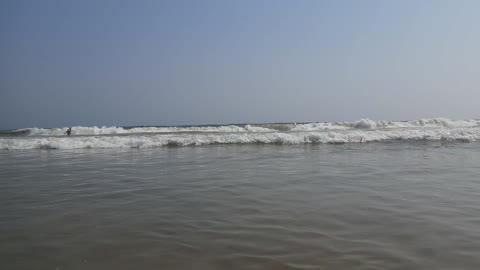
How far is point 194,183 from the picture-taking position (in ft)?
22.2

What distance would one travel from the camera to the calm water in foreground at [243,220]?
10.1ft

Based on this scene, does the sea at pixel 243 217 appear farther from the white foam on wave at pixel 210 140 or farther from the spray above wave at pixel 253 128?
the spray above wave at pixel 253 128

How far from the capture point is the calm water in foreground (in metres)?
3.08

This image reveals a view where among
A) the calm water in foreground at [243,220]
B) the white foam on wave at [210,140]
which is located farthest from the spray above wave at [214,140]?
the calm water in foreground at [243,220]

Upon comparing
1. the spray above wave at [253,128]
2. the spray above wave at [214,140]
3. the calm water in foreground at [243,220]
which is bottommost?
the calm water in foreground at [243,220]

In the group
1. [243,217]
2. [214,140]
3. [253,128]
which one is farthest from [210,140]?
[243,217]

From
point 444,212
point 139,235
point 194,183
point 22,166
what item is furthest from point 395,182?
point 22,166

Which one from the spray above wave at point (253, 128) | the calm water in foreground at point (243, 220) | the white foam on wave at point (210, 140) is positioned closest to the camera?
the calm water in foreground at point (243, 220)

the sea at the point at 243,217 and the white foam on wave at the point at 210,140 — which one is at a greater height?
the white foam on wave at the point at 210,140

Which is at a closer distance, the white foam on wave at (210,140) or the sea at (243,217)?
the sea at (243,217)

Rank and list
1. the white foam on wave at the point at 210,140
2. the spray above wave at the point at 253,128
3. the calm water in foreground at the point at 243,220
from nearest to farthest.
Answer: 1. the calm water in foreground at the point at 243,220
2. the white foam on wave at the point at 210,140
3. the spray above wave at the point at 253,128

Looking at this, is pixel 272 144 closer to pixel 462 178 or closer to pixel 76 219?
pixel 462 178

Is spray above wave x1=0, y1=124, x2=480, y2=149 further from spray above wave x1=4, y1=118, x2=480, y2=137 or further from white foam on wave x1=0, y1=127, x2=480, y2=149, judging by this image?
spray above wave x1=4, y1=118, x2=480, y2=137

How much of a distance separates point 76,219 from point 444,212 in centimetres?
447
